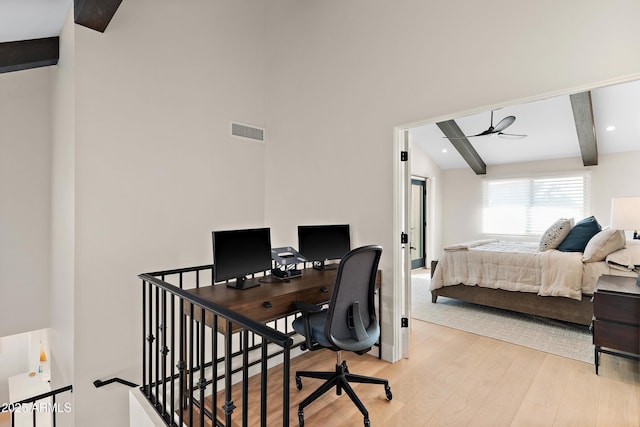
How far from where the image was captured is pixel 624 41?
1882mm

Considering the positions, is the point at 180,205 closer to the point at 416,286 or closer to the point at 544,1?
the point at 544,1

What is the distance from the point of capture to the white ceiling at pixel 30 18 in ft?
8.41

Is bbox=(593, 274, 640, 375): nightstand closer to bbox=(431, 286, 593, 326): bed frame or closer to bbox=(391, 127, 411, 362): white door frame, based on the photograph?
bbox=(431, 286, 593, 326): bed frame

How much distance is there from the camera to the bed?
3.32 metres

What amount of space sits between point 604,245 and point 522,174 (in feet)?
12.5

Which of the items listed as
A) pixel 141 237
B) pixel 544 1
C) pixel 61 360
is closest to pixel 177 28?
pixel 141 237

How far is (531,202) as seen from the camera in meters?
6.60

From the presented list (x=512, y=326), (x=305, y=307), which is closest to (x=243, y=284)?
(x=305, y=307)

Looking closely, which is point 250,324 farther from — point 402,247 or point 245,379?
point 402,247

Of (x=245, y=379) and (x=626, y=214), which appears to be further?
(x=626, y=214)

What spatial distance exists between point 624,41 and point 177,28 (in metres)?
3.64

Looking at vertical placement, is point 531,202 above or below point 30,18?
below

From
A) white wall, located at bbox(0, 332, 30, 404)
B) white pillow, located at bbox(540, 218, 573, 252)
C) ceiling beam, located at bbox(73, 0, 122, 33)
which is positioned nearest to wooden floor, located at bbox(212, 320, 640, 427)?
white pillow, located at bbox(540, 218, 573, 252)

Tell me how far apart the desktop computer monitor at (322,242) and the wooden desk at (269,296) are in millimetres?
277
